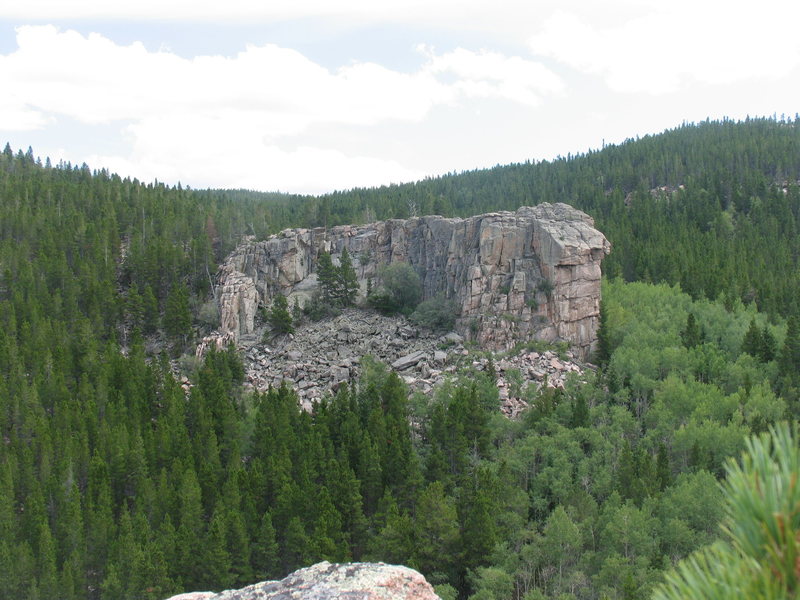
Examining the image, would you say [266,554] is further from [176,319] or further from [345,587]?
[176,319]

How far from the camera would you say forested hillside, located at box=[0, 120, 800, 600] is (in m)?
43.1

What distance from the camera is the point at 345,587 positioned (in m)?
17.2

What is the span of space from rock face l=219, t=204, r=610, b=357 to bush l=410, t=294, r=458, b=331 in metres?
1.28

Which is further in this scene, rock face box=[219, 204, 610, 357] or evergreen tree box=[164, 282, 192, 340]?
evergreen tree box=[164, 282, 192, 340]

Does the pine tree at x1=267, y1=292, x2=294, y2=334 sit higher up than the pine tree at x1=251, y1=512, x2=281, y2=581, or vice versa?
the pine tree at x1=267, y1=292, x2=294, y2=334

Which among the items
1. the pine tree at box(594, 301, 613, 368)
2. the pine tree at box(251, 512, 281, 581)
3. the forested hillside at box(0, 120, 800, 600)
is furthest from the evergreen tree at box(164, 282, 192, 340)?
the pine tree at box(594, 301, 613, 368)

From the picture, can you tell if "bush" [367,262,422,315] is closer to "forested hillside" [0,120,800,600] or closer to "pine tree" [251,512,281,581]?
"forested hillside" [0,120,800,600]

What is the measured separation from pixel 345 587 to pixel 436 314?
216 ft

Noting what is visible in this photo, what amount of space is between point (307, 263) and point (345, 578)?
81.8 meters

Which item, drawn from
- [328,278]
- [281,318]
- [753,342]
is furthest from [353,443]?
[753,342]

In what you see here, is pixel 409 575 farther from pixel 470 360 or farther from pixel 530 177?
pixel 530 177

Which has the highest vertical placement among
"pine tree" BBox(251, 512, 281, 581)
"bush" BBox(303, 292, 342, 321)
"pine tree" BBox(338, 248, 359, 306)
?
"pine tree" BBox(338, 248, 359, 306)

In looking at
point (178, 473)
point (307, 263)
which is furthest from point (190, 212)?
point (178, 473)

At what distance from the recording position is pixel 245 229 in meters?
112
